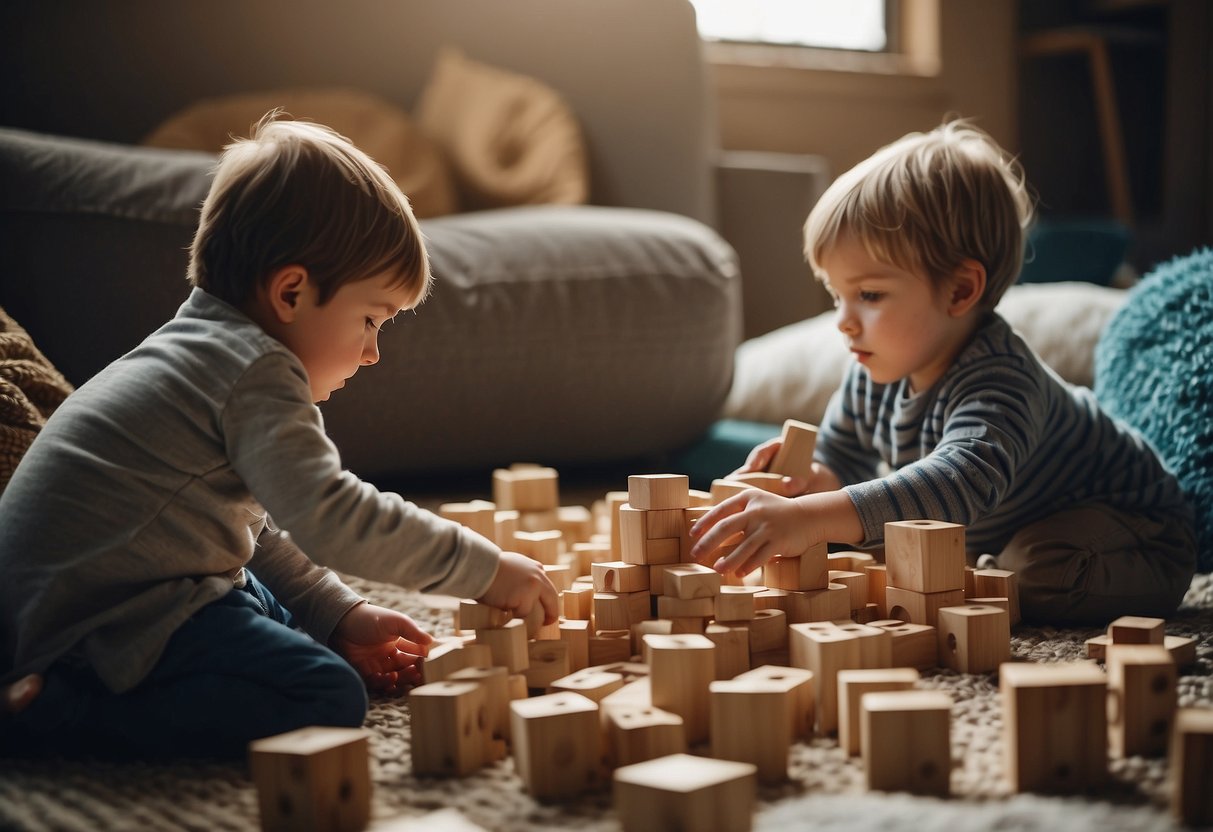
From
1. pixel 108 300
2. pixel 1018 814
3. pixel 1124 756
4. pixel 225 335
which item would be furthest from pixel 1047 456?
pixel 108 300

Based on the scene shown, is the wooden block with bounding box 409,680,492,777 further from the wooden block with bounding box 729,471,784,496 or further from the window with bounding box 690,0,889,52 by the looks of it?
the window with bounding box 690,0,889,52

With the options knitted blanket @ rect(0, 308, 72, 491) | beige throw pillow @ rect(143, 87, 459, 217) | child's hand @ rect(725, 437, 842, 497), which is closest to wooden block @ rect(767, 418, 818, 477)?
child's hand @ rect(725, 437, 842, 497)

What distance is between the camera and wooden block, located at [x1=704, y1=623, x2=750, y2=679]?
3.02ft

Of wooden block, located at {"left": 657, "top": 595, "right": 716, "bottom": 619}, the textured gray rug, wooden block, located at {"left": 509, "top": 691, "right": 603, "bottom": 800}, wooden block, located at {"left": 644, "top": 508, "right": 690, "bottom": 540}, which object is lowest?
the textured gray rug

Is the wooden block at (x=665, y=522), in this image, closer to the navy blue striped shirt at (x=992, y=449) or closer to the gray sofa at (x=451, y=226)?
the navy blue striped shirt at (x=992, y=449)

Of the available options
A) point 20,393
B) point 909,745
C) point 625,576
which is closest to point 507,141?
point 20,393

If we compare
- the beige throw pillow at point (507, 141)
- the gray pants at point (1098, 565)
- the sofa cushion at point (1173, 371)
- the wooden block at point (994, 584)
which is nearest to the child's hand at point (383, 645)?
the wooden block at point (994, 584)

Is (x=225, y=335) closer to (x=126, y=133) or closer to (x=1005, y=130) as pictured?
(x=126, y=133)

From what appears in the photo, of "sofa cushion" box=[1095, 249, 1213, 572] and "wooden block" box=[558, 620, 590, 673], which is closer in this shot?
"wooden block" box=[558, 620, 590, 673]

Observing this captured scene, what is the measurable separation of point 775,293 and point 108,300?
147 centimetres

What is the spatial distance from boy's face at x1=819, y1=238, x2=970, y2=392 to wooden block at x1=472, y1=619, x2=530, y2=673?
1.73ft

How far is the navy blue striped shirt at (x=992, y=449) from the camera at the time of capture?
43.3 inches

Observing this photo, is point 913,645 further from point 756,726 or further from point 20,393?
point 20,393

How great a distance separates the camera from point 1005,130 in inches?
143
